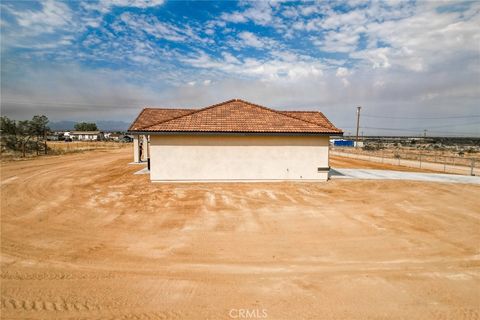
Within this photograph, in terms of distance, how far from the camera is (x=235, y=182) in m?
14.4

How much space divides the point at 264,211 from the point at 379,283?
4925 millimetres

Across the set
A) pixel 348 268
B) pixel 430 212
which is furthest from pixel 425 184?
pixel 348 268

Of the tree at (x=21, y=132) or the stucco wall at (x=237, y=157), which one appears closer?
the stucco wall at (x=237, y=157)

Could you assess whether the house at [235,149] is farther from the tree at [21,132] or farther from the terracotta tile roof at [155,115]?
the tree at [21,132]

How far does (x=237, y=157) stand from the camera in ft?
47.3

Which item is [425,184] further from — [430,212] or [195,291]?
[195,291]

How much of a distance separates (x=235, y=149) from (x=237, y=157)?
0.48m

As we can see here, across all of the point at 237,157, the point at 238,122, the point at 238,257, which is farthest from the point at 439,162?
the point at 238,257

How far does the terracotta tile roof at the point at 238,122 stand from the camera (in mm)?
14031

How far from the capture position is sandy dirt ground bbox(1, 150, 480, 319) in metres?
4.20

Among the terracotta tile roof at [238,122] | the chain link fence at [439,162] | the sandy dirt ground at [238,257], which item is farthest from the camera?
the chain link fence at [439,162]

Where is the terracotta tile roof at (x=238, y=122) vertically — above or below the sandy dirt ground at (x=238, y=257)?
above

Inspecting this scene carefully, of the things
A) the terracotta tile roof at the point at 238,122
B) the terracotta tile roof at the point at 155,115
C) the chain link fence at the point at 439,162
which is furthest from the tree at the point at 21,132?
the chain link fence at the point at 439,162

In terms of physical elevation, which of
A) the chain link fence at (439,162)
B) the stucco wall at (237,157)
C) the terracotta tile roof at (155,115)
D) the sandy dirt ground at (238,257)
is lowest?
the sandy dirt ground at (238,257)
